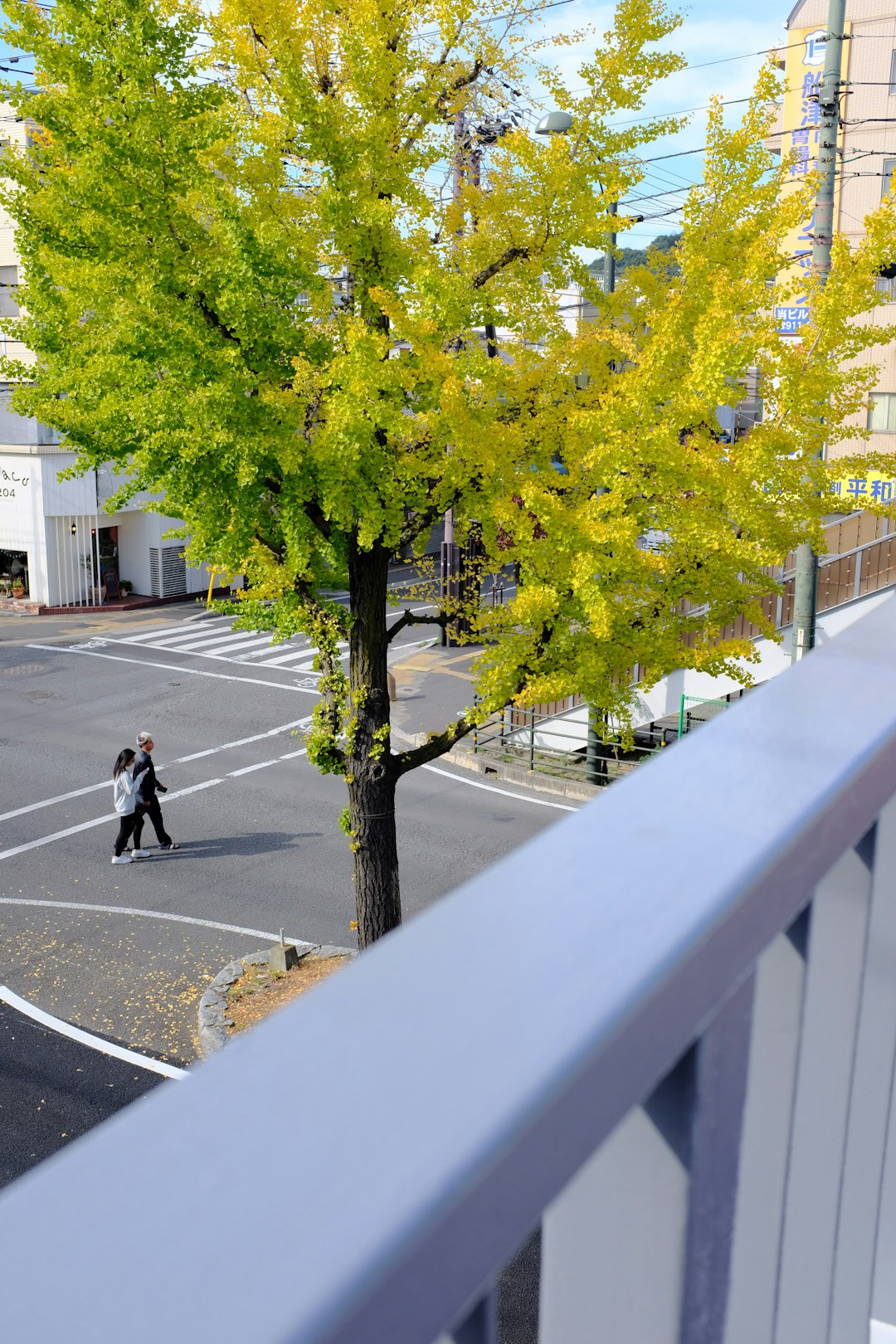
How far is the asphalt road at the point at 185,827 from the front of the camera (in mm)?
12445

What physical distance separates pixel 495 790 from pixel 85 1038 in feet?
28.5

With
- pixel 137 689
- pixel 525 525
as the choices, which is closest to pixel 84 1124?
pixel 525 525

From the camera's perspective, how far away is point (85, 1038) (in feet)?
36.0

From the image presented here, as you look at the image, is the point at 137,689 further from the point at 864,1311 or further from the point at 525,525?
the point at 864,1311

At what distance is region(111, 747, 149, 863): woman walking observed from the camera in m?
15.1

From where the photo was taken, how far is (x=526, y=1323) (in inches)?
281

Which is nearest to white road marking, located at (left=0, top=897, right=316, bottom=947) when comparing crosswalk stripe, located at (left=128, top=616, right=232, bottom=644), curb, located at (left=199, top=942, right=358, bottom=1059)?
curb, located at (left=199, top=942, right=358, bottom=1059)

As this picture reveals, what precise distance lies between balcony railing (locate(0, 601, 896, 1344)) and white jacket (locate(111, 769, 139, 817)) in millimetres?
14566

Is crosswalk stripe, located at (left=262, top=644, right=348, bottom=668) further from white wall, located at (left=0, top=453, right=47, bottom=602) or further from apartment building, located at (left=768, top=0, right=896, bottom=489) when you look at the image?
apartment building, located at (left=768, top=0, right=896, bottom=489)

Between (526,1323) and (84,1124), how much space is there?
408 cm

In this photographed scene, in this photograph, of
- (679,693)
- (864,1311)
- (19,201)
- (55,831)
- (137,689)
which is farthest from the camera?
(137,689)

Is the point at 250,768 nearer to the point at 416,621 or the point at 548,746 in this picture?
the point at 548,746

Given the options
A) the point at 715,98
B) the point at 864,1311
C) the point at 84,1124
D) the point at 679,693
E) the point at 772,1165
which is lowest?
the point at 84,1124

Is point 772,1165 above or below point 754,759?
below
